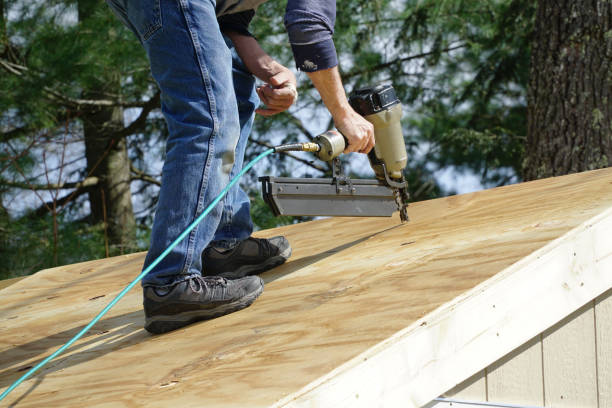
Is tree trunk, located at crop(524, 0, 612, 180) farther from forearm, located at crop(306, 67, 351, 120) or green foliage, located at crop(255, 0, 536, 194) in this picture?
forearm, located at crop(306, 67, 351, 120)

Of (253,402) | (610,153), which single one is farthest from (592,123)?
(253,402)

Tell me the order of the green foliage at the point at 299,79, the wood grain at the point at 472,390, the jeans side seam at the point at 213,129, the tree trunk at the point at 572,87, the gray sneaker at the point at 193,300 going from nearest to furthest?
the wood grain at the point at 472,390, the jeans side seam at the point at 213,129, the gray sneaker at the point at 193,300, the tree trunk at the point at 572,87, the green foliage at the point at 299,79

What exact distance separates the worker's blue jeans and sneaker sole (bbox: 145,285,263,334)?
109 mm

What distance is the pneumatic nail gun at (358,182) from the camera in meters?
1.91

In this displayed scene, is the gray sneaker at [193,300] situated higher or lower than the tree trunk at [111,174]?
lower

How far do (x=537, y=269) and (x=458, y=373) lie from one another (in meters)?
0.29

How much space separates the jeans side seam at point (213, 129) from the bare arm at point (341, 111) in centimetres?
32

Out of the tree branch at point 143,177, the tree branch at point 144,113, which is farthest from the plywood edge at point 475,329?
the tree branch at point 143,177

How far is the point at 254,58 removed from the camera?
2.01 meters

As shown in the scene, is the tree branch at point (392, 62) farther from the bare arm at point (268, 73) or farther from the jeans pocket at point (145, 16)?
the jeans pocket at point (145, 16)

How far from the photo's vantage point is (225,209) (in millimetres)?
2033

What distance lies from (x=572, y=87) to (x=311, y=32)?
2690 millimetres

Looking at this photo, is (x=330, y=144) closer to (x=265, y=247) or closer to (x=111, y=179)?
(x=265, y=247)

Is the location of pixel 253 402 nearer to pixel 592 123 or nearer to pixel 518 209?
pixel 518 209
